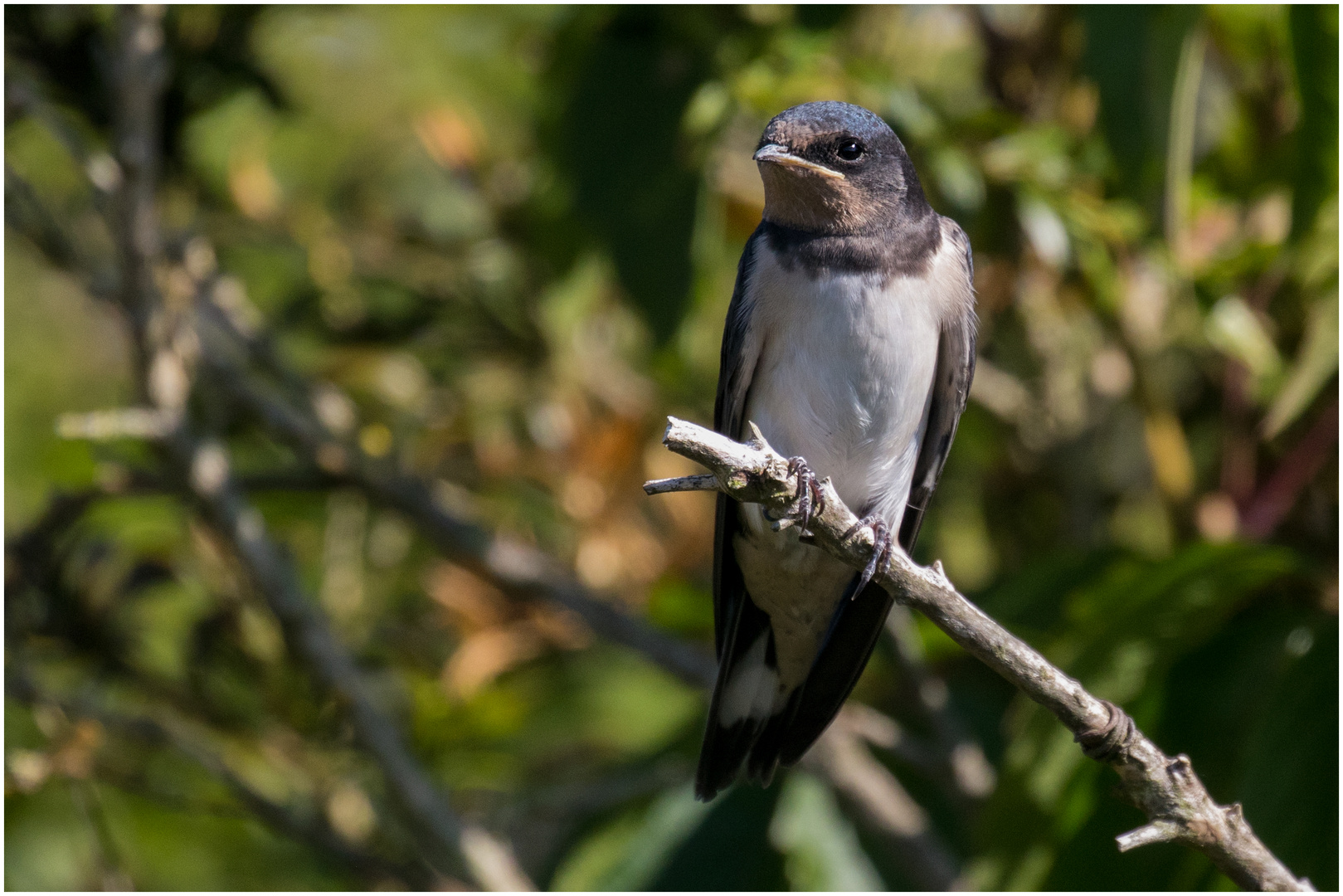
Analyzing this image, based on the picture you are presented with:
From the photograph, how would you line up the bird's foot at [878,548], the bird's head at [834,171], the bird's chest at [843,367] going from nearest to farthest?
1. the bird's foot at [878,548]
2. the bird's chest at [843,367]
3. the bird's head at [834,171]

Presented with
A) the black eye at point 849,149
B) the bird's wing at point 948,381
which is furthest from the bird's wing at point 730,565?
the bird's wing at point 948,381

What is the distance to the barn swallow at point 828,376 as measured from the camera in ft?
9.74

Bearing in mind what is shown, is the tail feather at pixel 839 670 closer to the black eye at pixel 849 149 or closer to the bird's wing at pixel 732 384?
the bird's wing at pixel 732 384

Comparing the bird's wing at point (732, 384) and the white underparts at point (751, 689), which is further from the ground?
the bird's wing at point (732, 384)

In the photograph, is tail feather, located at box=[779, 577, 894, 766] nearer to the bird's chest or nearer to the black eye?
the bird's chest

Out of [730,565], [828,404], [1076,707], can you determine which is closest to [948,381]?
[828,404]

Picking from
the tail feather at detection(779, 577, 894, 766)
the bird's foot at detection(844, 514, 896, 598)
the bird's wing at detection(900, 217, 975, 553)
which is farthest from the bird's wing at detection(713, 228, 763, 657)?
the bird's foot at detection(844, 514, 896, 598)

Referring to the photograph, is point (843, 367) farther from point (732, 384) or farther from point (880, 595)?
point (880, 595)

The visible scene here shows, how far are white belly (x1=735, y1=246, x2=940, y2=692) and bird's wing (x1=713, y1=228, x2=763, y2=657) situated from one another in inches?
1.0

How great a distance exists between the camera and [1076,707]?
2225 millimetres

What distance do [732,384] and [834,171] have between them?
0.53 m

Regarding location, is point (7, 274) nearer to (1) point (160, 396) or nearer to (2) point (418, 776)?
(1) point (160, 396)

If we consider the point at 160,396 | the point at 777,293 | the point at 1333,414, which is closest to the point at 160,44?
the point at 160,396

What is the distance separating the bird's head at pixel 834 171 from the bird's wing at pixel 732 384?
5.9 inches
